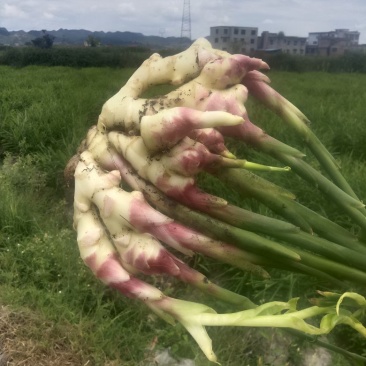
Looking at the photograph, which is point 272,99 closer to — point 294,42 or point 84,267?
point 294,42

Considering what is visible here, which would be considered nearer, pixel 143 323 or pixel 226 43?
pixel 226 43

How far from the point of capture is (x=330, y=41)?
852mm

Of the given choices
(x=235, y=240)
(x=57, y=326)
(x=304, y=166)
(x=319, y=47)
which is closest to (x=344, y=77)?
(x=319, y=47)

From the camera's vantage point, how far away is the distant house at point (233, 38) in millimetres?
767

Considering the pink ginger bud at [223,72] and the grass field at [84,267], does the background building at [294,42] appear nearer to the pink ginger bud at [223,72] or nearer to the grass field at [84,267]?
the grass field at [84,267]

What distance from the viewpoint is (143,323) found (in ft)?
3.65

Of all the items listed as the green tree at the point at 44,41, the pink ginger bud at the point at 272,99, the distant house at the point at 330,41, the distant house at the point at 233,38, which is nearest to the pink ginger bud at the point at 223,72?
the pink ginger bud at the point at 272,99

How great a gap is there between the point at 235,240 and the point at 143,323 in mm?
605

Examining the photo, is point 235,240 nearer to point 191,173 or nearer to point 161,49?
point 191,173

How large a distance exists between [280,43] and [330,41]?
0.08m

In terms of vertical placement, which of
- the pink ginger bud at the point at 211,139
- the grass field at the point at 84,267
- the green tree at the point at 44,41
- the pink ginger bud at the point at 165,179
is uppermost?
the green tree at the point at 44,41

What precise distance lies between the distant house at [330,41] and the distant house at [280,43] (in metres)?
0.01

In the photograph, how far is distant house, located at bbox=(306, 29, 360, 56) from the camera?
0.84 metres

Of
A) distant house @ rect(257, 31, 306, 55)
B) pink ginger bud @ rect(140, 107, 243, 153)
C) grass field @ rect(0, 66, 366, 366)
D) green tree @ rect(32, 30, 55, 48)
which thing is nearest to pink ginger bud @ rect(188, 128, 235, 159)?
pink ginger bud @ rect(140, 107, 243, 153)
